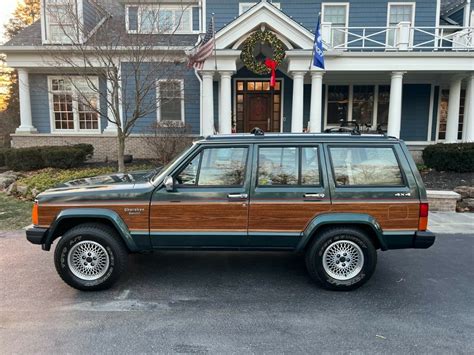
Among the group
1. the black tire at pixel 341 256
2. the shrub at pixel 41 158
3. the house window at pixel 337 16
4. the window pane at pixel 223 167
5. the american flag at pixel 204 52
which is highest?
the house window at pixel 337 16

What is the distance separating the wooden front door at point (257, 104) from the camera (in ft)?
50.1

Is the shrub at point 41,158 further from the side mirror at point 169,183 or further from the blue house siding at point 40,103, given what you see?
the side mirror at point 169,183

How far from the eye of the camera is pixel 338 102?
15.8 m

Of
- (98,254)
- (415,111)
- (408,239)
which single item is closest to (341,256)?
(408,239)

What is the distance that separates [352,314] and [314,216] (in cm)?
114

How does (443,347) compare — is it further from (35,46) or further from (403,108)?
(35,46)

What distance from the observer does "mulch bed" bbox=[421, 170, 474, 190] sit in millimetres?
10109

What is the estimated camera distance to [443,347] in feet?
10.1

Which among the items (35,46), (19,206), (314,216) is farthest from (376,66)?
(35,46)

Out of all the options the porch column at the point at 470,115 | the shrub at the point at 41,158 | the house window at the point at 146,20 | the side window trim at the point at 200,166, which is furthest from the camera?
the porch column at the point at 470,115

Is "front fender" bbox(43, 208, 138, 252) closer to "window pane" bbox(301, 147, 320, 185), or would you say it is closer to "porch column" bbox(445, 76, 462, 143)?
"window pane" bbox(301, 147, 320, 185)

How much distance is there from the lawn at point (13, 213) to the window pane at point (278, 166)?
18.2 feet

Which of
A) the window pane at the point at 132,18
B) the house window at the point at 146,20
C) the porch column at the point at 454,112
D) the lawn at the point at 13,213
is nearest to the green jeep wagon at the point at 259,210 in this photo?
the lawn at the point at 13,213

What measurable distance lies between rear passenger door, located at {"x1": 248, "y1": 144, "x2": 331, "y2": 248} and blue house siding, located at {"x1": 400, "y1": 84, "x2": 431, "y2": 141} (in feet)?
45.2
